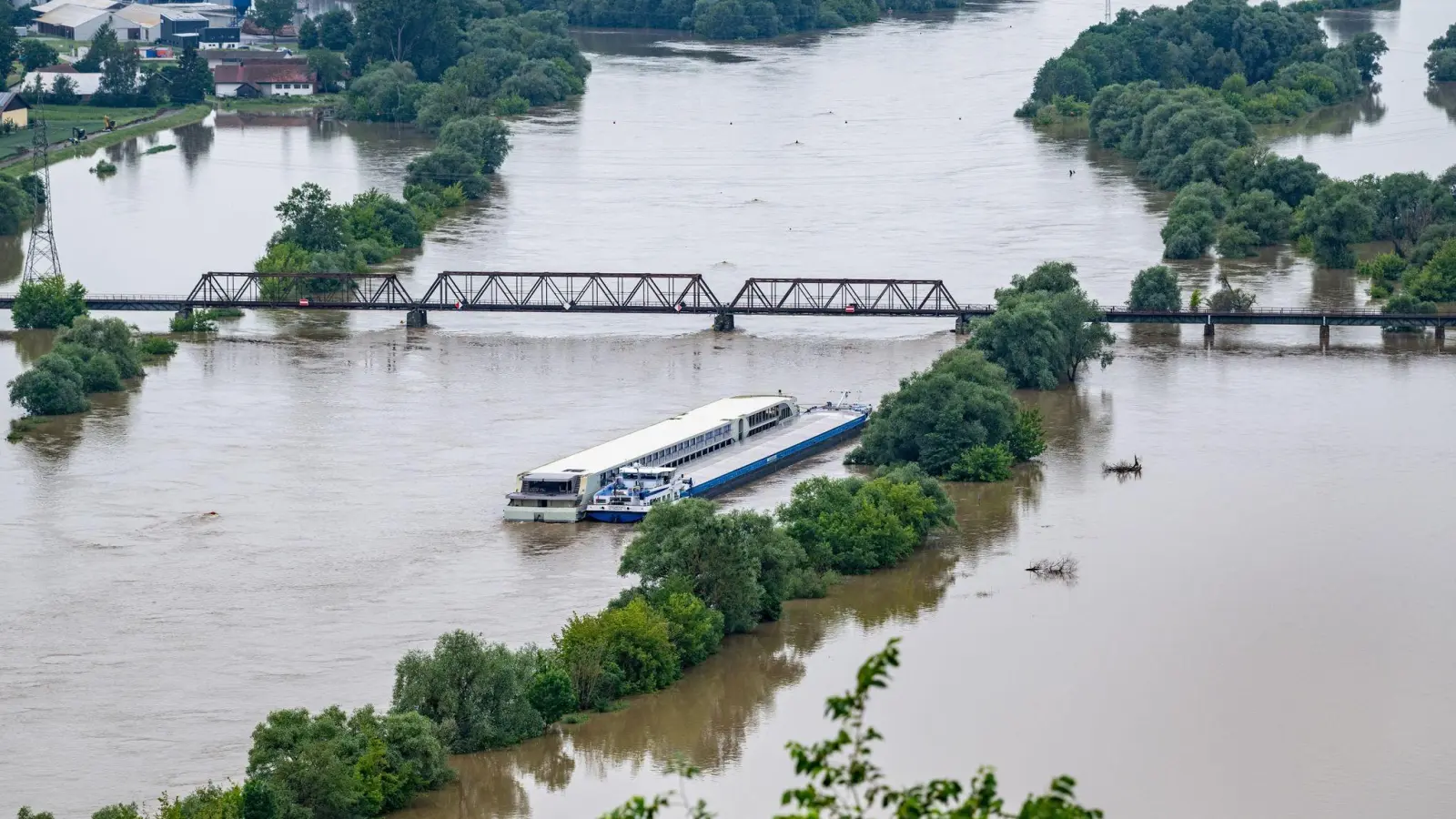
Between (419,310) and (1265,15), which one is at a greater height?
(1265,15)

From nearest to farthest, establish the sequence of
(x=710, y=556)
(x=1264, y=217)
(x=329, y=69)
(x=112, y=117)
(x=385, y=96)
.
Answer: (x=710, y=556)
(x=1264, y=217)
(x=112, y=117)
(x=385, y=96)
(x=329, y=69)

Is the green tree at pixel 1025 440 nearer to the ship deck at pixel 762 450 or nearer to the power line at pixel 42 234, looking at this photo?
the ship deck at pixel 762 450

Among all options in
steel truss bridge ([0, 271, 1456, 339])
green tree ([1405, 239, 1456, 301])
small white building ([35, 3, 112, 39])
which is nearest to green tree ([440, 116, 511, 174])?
steel truss bridge ([0, 271, 1456, 339])

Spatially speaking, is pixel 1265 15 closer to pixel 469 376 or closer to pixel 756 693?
pixel 469 376

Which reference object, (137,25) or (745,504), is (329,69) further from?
(745,504)

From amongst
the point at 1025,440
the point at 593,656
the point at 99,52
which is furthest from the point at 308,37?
the point at 593,656

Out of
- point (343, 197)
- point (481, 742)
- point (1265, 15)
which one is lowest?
→ point (481, 742)

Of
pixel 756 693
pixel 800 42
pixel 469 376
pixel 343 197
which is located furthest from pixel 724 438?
pixel 800 42
